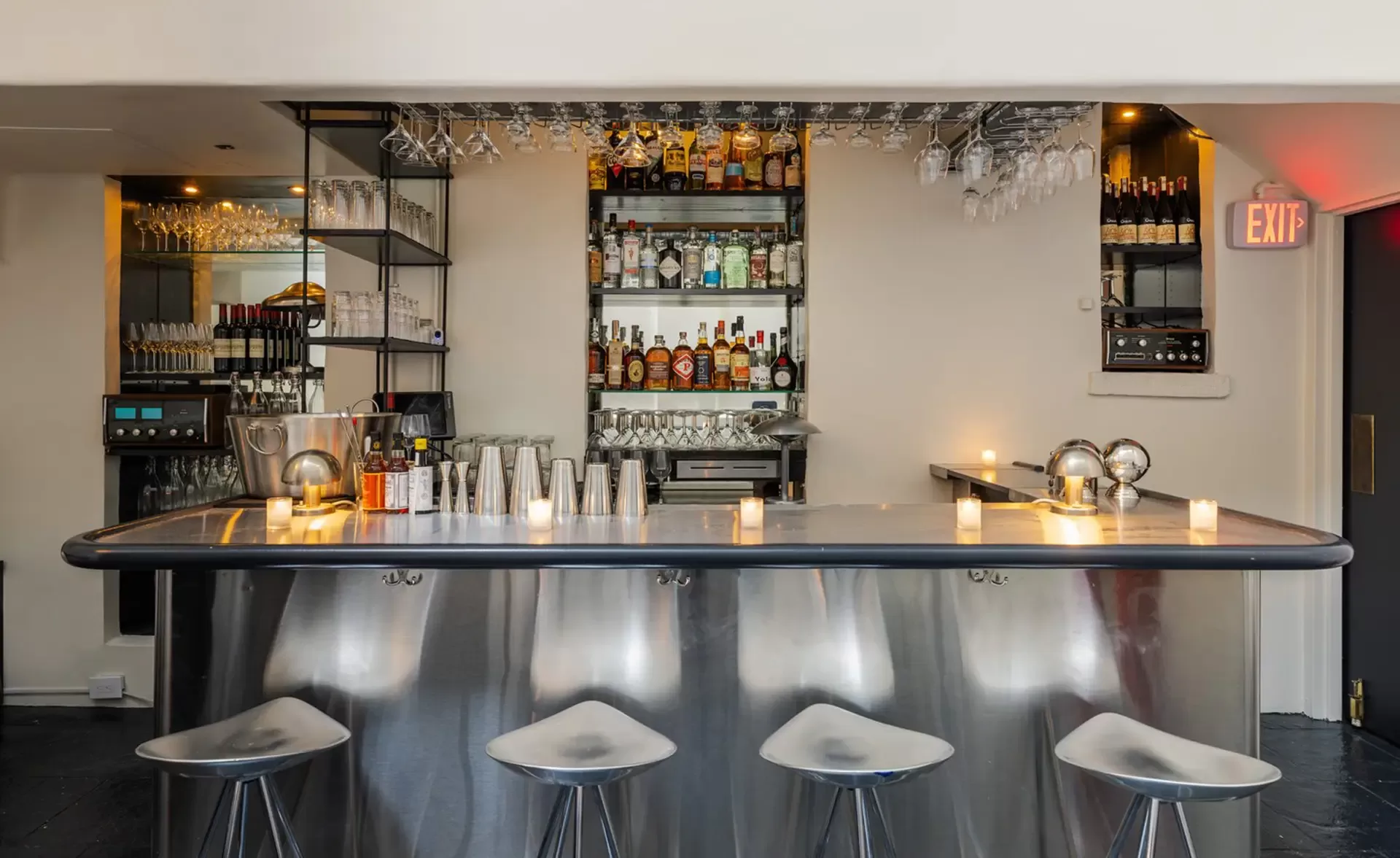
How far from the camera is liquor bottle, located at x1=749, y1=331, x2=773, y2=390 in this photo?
4375mm

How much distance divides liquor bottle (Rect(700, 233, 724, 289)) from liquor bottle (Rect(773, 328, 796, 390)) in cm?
49

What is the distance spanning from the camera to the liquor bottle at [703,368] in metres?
4.36

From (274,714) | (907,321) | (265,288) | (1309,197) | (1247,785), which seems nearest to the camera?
(1247,785)

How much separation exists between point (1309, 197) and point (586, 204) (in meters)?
3.13

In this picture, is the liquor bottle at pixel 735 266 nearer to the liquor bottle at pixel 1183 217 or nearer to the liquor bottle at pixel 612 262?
the liquor bottle at pixel 612 262

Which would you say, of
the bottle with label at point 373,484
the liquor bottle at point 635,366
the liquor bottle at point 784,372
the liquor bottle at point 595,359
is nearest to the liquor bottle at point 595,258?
the liquor bottle at point 595,359

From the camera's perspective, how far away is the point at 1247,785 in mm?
1613

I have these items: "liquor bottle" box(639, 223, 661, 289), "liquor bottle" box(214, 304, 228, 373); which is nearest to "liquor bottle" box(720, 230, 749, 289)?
"liquor bottle" box(639, 223, 661, 289)

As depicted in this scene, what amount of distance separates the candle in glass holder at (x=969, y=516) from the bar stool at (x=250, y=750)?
1452 mm

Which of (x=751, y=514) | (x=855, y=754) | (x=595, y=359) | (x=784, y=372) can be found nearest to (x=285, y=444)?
(x=751, y=514)

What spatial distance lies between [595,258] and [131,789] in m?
2.78

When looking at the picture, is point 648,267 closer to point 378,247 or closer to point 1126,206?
point 378,247

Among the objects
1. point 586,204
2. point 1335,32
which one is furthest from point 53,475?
point 1335,32

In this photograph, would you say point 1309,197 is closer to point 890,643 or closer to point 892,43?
point 892,43
